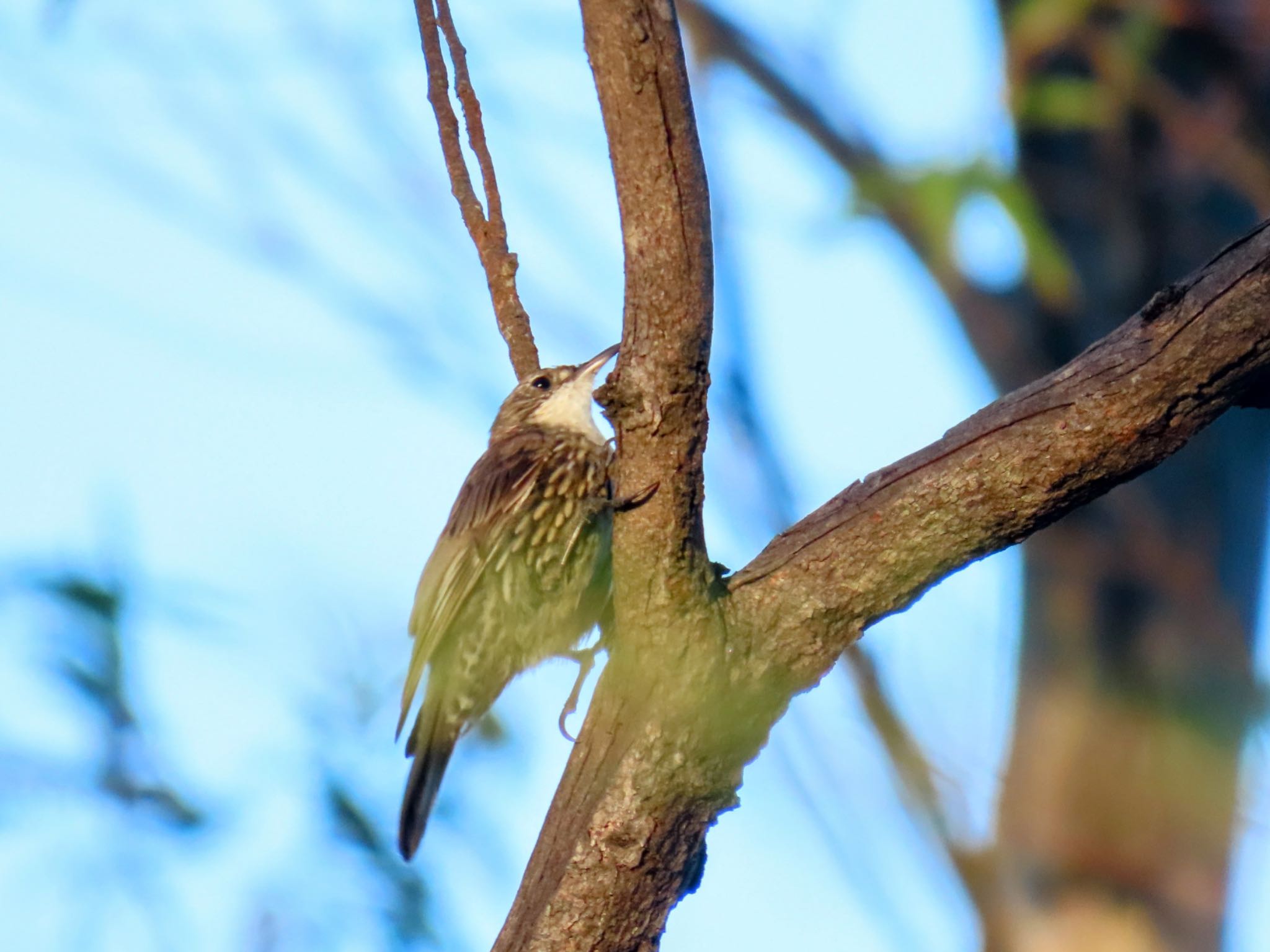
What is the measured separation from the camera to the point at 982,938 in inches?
226

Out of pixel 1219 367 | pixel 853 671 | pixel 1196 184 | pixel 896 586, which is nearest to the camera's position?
pixel 1219 367

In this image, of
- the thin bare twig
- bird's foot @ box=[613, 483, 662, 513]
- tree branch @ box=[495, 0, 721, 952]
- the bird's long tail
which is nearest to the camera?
tree branch @ box=[495, 0, 721, 952]

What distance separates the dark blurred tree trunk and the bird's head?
2.08 metres

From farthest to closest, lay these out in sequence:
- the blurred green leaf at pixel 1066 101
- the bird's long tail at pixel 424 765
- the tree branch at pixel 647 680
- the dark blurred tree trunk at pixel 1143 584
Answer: the dark blurred tree trunk at pixel 1143 584 → the blurred green leaf at pixel 1066 101 → the bird's long tail at pixel 424 765 → the tree branch at pixel 647 680

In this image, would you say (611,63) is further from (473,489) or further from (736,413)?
(473,489)

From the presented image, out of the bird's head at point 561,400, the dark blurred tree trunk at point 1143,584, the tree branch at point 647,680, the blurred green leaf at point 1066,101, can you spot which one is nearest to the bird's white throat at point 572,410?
the bird's head at point 561,400

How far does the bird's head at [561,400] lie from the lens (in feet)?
15.6

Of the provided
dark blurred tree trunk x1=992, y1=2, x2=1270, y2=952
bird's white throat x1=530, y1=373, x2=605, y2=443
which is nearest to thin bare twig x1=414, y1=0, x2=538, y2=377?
bird's white throat x1=530, y1=373, x2=605, y2=443

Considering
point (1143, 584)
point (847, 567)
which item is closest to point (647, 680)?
point (847, 567)

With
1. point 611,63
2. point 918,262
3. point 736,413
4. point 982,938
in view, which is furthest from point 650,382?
point 918,262

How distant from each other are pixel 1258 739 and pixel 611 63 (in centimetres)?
325

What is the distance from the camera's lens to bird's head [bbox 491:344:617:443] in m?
4.77

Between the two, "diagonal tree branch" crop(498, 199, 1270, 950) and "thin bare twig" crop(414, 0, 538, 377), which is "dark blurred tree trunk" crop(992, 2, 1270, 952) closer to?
"thin bare twig" crop(414, 0, 538, 377)

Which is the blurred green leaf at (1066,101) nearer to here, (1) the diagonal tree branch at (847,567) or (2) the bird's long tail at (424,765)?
(1) the diagonal tree branch at (847,567)
